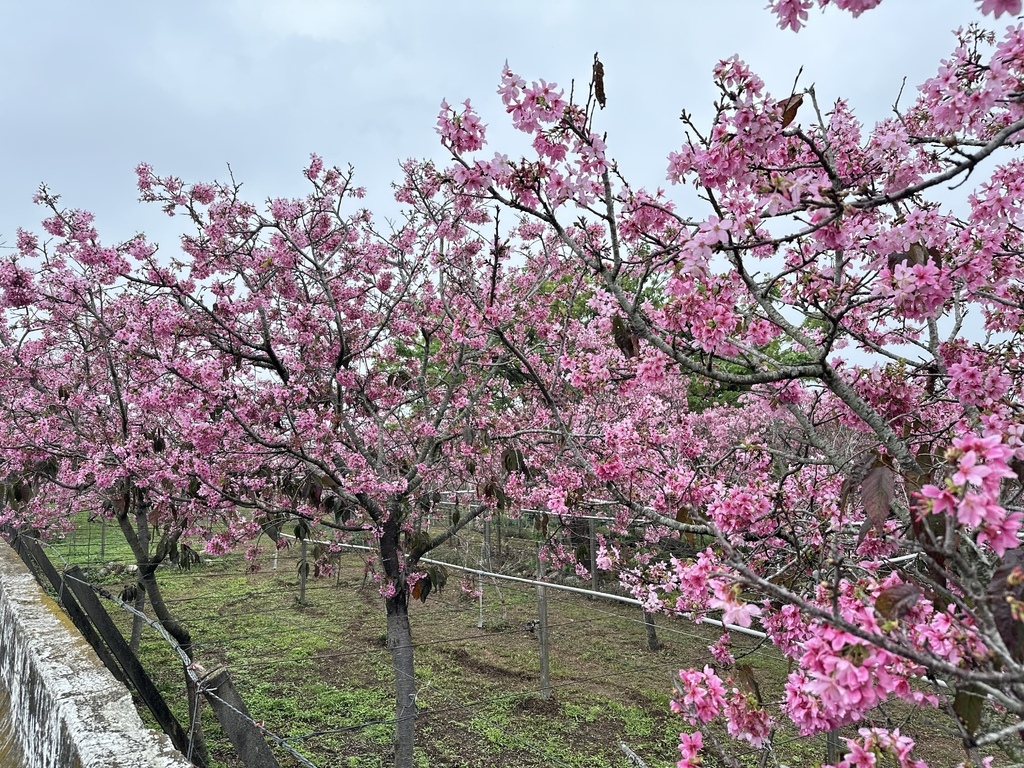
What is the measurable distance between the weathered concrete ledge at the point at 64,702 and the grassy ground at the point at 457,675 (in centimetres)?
150

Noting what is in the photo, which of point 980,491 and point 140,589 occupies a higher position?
point 980,491

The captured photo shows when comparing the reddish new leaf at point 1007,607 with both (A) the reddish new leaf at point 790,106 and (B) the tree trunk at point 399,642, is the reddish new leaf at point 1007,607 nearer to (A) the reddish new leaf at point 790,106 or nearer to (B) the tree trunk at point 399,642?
(A) the reddish new leaf at point 790,106

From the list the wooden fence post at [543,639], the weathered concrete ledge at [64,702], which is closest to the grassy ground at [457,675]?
the wooden fence post at [543,639]

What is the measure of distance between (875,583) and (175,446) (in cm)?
497

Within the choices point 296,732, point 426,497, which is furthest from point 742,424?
point 296,732

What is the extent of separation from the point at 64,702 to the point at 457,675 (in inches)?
208

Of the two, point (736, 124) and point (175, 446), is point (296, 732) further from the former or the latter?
point (736, 124)

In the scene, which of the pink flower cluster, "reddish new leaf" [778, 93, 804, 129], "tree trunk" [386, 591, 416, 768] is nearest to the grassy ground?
"tree trunk" [386, 591, 416, 768]

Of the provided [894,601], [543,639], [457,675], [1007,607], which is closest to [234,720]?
[894,601]

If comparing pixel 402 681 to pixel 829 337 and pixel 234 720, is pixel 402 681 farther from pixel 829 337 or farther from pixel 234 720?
pixel 829 337

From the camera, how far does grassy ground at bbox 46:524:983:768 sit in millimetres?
4707

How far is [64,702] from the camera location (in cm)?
138

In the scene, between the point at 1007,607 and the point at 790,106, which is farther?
the point at 790,106

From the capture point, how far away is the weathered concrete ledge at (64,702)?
1.17m
